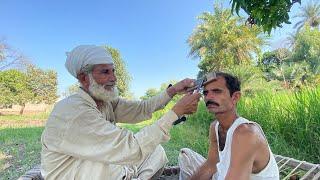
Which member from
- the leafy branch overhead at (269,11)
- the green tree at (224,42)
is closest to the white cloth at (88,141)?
the leafy branch overhead at (269,11)

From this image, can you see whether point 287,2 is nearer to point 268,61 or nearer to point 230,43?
point 230,43

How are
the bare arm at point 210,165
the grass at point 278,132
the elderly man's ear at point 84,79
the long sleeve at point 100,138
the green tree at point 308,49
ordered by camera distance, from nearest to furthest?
the long sleeve at point 100,138 → the elderly man's ear at point 84,79 → the bare arm at point 210,165 → the grass at point 278,132 → the green tree at point 308,49

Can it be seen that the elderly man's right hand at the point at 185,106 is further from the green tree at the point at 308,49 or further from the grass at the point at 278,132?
the green tree at the point at 308,49

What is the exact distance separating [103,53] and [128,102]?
86cm

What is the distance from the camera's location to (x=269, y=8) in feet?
8.25

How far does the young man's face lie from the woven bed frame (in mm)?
804

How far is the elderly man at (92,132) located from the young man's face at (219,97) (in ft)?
0.39

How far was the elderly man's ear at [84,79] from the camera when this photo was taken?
9.62ft

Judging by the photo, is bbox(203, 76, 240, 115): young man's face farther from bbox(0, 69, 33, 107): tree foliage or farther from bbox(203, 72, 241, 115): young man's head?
bbox(0, 69, 33, 107): tree foliage

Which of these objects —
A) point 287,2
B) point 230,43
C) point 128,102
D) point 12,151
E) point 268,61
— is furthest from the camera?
point 268,61

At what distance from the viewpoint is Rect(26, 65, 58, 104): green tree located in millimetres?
34859

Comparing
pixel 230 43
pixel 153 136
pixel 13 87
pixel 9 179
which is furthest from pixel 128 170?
pixel 13 87

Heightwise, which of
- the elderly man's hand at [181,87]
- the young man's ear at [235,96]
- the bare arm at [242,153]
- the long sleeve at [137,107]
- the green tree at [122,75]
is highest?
the green tree at [122,75]

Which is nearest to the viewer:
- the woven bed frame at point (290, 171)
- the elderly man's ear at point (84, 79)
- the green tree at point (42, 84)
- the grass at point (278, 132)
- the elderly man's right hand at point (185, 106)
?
the elderly man's right hand at point (185, 106)
